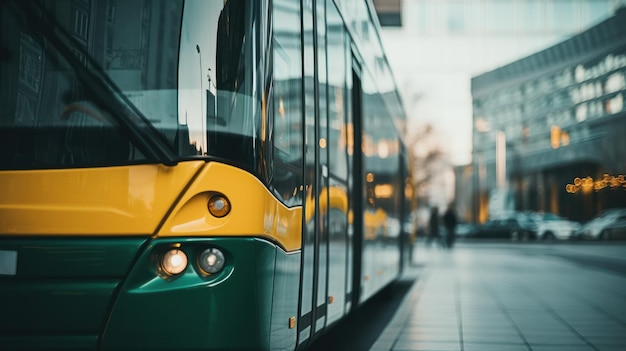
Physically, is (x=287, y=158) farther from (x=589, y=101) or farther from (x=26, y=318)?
(x=589, y=101)

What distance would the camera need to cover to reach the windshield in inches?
174

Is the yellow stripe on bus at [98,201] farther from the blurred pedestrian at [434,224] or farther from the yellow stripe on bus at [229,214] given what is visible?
the blurred pedestrian at [434,224]

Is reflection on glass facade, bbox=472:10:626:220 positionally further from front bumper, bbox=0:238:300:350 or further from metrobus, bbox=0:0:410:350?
front bumper, bbox=0:238:300:350

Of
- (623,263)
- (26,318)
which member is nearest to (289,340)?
(26,318)

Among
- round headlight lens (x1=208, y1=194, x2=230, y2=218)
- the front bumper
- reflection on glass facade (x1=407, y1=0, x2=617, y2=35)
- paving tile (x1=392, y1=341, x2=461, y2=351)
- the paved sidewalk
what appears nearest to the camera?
the front bumper

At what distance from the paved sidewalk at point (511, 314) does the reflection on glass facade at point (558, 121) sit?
Result: 5.31 metres

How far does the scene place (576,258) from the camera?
28.0 m

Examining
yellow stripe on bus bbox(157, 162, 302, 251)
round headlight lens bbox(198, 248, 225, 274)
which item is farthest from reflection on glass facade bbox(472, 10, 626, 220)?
round headlight lens bbox(198, 248, 225, 274)

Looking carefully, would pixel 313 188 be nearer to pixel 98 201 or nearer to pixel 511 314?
pixel 98 201

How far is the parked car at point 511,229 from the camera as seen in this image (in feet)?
169

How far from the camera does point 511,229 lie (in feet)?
173

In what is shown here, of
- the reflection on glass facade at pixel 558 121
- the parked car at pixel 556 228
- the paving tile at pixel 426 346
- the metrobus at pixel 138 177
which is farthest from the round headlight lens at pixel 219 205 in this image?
the parked car at pixel 556 228

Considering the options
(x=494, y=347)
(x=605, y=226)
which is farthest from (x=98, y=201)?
(x=605, y=226)

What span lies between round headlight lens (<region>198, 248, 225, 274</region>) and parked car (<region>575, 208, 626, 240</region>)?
36614 millimetres
